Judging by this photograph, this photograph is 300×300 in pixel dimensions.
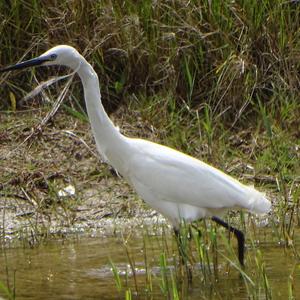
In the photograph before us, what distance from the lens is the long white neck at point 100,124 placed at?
5.97m

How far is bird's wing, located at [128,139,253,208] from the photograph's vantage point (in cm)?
605

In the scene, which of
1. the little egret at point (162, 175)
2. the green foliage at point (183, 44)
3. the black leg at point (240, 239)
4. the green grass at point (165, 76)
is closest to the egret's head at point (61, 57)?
the little egret at point (162, 175)

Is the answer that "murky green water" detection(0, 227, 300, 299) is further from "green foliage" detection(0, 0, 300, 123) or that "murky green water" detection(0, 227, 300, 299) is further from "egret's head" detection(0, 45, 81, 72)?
"green foliage" detection(0, 0, 300, 123)

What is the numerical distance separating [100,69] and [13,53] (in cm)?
71

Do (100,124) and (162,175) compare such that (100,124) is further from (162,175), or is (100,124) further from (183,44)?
(183,44)

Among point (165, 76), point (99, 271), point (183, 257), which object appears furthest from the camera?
point (165, 76)

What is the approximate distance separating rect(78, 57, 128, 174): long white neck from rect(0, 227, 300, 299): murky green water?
513mm

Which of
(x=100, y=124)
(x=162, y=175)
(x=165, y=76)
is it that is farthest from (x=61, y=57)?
(x=165, y=76)

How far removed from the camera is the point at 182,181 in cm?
611

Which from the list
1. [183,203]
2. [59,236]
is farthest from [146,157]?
[59,236]

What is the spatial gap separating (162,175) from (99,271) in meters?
0.65

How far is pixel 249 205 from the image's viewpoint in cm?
593

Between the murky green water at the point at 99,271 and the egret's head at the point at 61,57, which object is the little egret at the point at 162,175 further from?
the murky green water at the point at 99,271

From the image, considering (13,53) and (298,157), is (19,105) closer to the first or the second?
(13,53)
